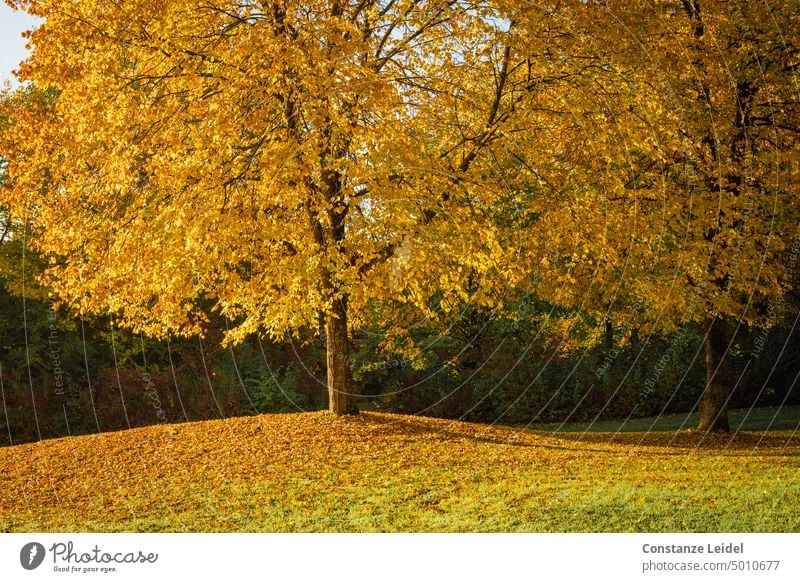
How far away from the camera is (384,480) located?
41.6ft

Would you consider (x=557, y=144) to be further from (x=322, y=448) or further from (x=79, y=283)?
(x=79, y=283)

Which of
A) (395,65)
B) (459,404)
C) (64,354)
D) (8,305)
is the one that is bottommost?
(459,404)

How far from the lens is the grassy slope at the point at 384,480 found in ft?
34.8

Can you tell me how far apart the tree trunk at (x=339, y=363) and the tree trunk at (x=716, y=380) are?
26.3ft

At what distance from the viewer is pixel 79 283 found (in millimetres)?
14875

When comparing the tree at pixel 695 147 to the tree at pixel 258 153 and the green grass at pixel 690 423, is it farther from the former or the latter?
the green grass at pixel 690 423

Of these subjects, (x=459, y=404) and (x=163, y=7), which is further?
(x=459, y=404)

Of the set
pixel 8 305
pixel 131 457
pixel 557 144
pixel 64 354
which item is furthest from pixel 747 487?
pixel 8 305

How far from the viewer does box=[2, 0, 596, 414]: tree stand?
13.4 metres

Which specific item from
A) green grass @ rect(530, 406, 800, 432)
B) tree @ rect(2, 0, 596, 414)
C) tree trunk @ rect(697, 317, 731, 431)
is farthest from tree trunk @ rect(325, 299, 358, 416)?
green grass @ rect(530, 406, 800, 432)

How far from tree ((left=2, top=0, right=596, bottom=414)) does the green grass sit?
10.8m

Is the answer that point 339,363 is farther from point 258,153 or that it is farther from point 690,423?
point 690,423

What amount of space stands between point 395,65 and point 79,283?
7.32 m

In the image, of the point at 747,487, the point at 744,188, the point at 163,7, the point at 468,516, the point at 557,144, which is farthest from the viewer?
the point at 557,144
